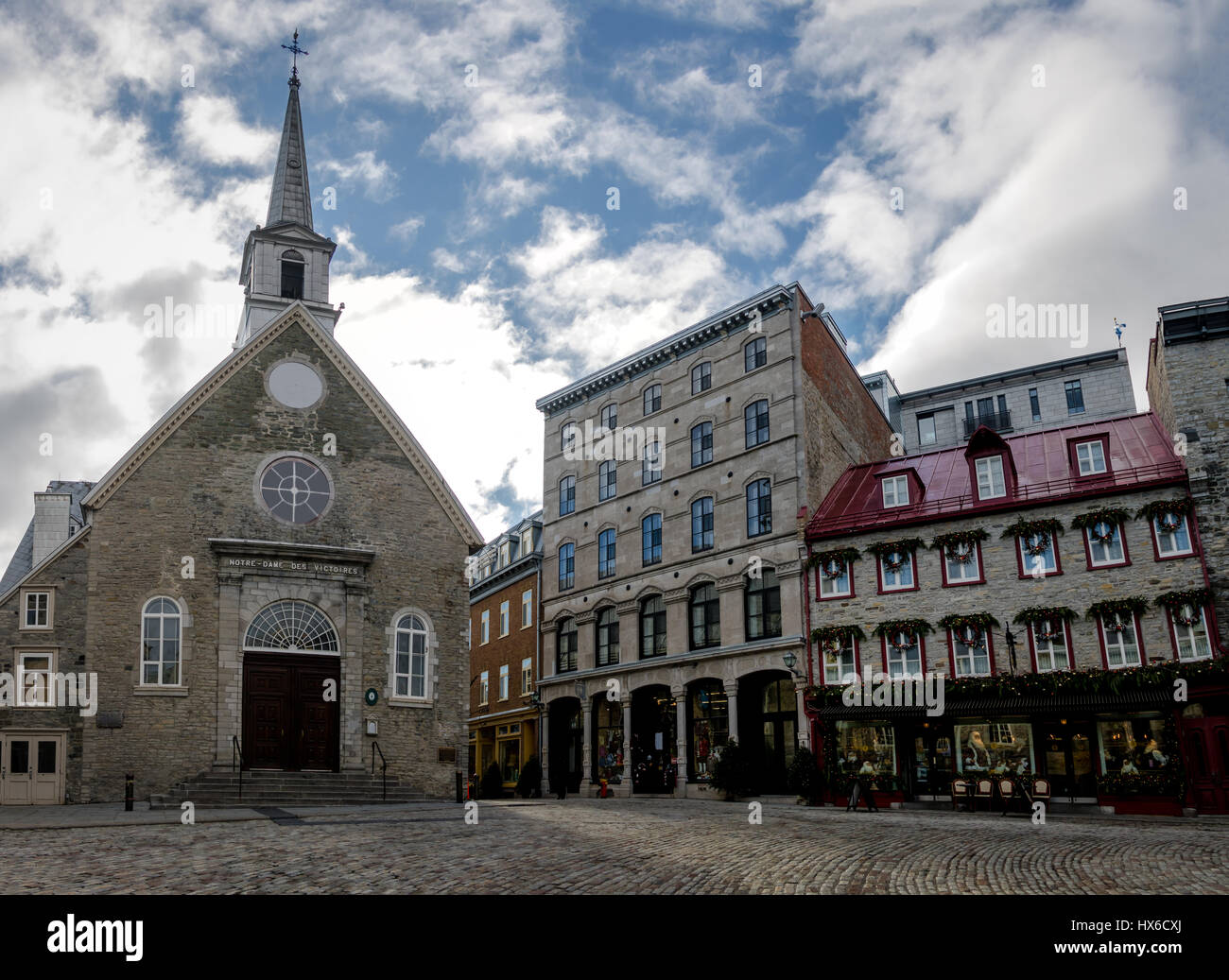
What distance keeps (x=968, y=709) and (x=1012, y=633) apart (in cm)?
248

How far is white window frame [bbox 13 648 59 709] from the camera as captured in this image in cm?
2675

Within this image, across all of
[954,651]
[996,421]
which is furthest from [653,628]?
[996,421]

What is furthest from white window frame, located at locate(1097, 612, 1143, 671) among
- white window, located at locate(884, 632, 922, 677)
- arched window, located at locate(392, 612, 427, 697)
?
arched window, located at locate(392, 612, 427, 697)

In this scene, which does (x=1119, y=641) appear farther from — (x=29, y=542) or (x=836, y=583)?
(x=29, y=542)

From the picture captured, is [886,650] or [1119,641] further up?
[886,650]

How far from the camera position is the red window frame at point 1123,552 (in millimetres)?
28328

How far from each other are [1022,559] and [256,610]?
2112 cm

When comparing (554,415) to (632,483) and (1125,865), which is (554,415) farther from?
(1125,865)

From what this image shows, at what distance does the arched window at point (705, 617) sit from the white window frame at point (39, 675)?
2008 centimetres

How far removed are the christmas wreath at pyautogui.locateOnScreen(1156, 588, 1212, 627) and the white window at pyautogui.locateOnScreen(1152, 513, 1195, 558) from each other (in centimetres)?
122

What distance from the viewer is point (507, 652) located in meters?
49.0

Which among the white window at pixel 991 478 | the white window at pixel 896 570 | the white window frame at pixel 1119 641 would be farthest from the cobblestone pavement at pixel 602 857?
the white window at pixel 991 478

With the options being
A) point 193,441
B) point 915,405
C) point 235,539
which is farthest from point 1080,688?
point 915,405

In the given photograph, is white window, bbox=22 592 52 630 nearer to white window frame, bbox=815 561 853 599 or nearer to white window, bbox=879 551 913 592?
white window frame, bbox=815 561 853 599
